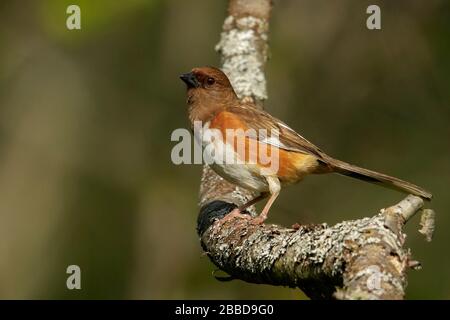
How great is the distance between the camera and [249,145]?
5297 mm

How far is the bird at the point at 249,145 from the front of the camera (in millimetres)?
5094

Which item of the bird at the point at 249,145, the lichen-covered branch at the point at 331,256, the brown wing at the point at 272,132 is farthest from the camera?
the brown wing at the point at 272,132

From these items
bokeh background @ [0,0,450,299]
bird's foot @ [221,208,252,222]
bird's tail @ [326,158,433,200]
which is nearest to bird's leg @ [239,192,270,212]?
bird's foot @ [221,208,252,222]

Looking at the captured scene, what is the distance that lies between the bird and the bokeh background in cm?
265

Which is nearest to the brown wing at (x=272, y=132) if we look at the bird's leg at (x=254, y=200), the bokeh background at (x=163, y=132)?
the bird's leg at (x=254, y=200)

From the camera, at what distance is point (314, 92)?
364 inches

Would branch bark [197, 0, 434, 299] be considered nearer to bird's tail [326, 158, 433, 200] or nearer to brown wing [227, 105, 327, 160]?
brown wing [227, 105, 327, 160]

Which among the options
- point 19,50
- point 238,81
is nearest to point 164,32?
point 19,50

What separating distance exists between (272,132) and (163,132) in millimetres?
4366

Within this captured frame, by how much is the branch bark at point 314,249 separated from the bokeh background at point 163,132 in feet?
10.4

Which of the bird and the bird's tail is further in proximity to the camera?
the bird

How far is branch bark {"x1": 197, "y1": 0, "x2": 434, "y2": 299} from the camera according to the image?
268 cm

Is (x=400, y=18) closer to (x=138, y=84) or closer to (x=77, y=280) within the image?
(x=138, y=84)

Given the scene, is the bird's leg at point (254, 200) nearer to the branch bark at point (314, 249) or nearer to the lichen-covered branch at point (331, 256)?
the branch bark at point (314, 249)
